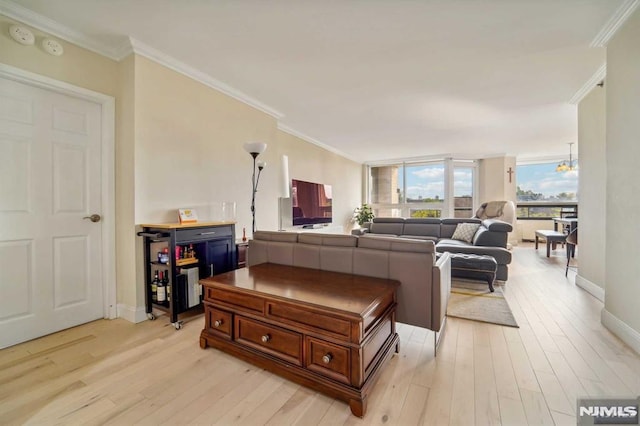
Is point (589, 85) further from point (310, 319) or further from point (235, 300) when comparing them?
point (235, 300)

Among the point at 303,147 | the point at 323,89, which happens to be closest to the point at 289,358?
the point at 323,89

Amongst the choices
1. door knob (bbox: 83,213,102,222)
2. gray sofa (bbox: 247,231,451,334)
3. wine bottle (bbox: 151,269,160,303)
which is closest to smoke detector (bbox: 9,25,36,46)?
door knob (bbox: 83,213,102,222)

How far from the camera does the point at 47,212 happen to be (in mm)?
2236

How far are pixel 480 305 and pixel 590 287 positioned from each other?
157 centimetres

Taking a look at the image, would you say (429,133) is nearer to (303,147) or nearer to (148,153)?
(303,147)

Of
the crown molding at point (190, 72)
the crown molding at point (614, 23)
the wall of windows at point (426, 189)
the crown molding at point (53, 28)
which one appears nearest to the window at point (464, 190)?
the wall of windows at point (426, 189)

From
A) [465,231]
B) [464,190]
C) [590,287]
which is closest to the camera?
[590,287]

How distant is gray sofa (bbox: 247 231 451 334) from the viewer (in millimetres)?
1879

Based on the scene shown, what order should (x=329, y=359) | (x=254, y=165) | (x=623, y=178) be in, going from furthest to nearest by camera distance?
(x=254, y=165), (x=623, y=178), (x=329, y=359)

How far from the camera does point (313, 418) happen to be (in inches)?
53.5

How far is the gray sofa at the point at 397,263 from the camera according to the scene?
188 cm

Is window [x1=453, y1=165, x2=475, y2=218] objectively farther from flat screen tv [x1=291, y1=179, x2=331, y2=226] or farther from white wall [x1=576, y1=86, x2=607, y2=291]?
white wall [x1=576, y1=86, x2=607, y2=291]

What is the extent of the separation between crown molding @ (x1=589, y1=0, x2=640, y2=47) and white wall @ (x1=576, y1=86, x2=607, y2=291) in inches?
37.1

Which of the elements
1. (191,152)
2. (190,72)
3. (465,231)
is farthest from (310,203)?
(190,72)
